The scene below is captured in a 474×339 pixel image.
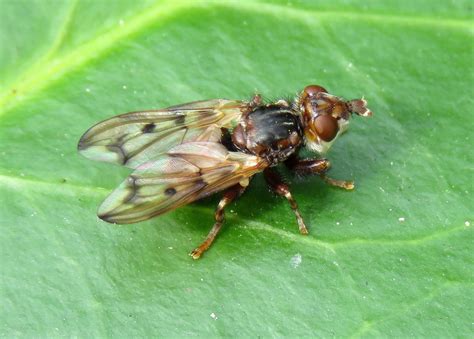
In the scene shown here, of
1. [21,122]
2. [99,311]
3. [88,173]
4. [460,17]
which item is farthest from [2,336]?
[460,17]

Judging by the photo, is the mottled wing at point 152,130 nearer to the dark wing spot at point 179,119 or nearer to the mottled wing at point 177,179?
the dark wing spot at point 179,119

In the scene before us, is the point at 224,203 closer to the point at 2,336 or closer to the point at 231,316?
the point at 231,316

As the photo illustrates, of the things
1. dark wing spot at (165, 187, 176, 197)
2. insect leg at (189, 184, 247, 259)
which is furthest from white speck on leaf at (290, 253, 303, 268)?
dark wing spot at (165, 187, 176, 197)

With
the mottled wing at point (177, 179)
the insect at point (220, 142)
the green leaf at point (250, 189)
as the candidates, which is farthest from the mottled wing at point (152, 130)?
the mottled wing at point (177, 179)

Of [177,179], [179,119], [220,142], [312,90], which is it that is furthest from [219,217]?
[312,90]

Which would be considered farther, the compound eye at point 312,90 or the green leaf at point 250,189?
the compound eye at point 312,90

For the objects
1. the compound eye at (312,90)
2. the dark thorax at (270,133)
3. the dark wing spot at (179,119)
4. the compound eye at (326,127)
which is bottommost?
the dark wing spot at (179,119)

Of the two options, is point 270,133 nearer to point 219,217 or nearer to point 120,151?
point 219,217
